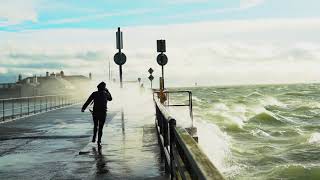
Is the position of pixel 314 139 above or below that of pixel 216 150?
below

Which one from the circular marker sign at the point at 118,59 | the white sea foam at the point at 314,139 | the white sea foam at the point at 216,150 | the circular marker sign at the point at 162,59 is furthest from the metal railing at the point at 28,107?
the white sea foam at the point at 314,139

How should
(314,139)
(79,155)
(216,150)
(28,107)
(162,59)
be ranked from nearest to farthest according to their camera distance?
(79,155) < (216,150) < (162,59) < (314,139) < (28,107)

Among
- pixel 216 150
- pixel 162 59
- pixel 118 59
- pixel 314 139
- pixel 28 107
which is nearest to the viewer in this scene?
pixel 216 150

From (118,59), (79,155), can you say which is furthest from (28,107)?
(79,155)

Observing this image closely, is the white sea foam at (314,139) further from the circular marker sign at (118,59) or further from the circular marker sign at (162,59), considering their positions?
the circular marker sign at (118,59)

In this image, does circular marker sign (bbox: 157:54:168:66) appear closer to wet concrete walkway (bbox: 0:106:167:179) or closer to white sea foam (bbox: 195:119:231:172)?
white sea foam (bbox: 195:119:231:172)

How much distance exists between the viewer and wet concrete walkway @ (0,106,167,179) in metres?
8.80

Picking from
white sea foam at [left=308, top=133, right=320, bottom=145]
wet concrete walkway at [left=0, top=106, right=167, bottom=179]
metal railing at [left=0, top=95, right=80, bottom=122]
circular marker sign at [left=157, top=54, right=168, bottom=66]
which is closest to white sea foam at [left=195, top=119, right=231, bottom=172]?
wet concrete walkway at [left=0, top=106, right=167, bottom=179]

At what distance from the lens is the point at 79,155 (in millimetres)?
11023

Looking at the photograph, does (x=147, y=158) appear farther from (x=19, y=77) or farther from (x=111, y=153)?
(x=19, y=77)

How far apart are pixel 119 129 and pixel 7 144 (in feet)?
14.9

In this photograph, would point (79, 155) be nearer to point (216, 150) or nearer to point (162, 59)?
point (216, 150)

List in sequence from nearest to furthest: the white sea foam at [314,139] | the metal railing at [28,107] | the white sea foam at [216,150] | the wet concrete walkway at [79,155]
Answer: the wet concrete walkway at [79,155], the white sea foam at [216,150], the white sea foam at [314,139], the metal railing at [28,107]

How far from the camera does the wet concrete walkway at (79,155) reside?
880 cm
